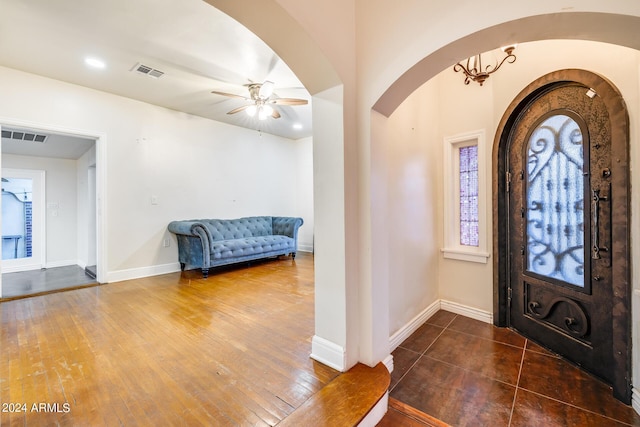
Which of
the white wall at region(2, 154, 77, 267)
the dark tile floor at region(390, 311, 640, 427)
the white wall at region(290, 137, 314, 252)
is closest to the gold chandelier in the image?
the dark tile floor at region(390, 311, 640, 427)

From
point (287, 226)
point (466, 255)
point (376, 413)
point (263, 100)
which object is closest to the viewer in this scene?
point (376, 413)

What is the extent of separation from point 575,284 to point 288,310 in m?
2.47

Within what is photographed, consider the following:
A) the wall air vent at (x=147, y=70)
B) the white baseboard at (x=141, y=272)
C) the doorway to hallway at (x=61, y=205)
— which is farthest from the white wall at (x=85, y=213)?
the wall air vent at (x=147, y=70)

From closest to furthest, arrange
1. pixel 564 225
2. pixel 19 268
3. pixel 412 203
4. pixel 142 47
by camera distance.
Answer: pixel 564 225
pixel 412 203
pixel 142 47
pixel 19 268

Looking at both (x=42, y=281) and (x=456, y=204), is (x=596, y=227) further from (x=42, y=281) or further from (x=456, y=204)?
(x=42, y=281)

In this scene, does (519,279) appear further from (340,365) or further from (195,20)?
(195,20)

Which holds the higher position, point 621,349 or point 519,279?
point 519,279

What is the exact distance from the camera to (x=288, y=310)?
2750 mm

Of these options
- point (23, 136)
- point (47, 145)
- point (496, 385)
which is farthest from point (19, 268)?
point (496, 385)

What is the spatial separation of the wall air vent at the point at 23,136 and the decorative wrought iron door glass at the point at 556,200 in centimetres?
651

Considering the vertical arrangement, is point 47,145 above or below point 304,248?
above

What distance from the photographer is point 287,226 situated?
5609 mm

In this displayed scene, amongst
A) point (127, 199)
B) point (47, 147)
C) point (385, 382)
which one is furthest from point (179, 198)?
Result: point (385, 382)

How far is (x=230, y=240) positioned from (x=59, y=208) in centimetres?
391
